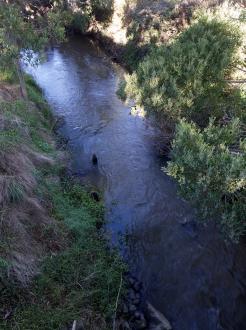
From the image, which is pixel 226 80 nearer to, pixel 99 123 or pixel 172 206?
pixel 172 206

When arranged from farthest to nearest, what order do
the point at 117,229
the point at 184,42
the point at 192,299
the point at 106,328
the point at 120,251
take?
the point at 184,42 < the point at 117,229 < the point at 120,251 < the point at 192,299 < the point at 106,328

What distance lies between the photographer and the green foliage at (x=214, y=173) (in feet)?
25.8

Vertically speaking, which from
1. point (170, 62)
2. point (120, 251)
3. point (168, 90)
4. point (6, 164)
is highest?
point (170, 62)

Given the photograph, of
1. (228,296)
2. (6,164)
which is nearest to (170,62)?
(6,164)

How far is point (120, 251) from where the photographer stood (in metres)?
11.0

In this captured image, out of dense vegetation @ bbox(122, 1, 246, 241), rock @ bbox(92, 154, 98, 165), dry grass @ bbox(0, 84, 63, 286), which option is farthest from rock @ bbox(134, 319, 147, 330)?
rock @ bbox(92, 154, 98, 165)

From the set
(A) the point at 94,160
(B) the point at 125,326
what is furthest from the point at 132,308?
(A) the point at 94,160

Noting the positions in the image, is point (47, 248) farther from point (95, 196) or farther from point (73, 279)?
point (95, 196)

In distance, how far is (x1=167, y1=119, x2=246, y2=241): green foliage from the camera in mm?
7854

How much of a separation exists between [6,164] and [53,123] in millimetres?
8463

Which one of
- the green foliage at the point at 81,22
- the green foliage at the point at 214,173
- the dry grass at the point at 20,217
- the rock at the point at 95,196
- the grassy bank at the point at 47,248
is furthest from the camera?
the green foliage at the point at 81,22

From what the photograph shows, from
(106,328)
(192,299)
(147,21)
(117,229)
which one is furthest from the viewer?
(147,21)

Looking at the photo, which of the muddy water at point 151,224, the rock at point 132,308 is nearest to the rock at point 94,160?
the muddy water at point 151,224

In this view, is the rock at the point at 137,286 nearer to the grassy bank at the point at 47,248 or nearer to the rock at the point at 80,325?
the grassy bank at the point at 47,248
